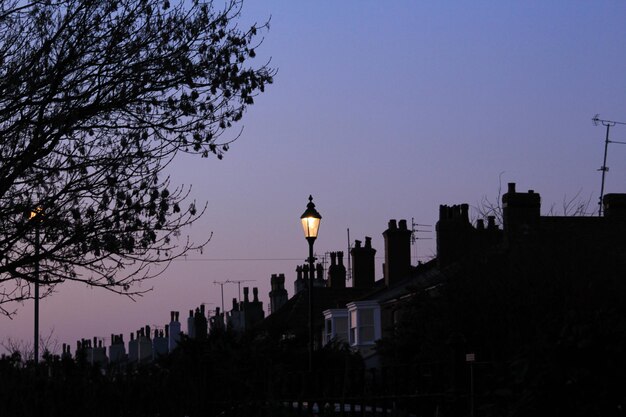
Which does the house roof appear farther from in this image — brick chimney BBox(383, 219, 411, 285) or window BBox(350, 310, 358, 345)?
brick chimney BBox(383, 219, 411, 285)

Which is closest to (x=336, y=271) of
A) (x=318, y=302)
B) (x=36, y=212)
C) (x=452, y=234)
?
(x=318, y=302)

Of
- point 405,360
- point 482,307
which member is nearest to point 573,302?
point 482,307

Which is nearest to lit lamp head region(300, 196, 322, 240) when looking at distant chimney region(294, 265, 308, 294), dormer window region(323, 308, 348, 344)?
dormer window region(323, 308, 348, 344)

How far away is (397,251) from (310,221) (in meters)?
28.2

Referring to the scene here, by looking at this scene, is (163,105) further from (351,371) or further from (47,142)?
(351,371)

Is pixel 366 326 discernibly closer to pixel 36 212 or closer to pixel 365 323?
pixel 365 323

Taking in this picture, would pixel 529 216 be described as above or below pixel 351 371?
above

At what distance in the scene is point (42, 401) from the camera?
12586mm

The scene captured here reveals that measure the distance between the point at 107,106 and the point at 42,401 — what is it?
11.5 feet

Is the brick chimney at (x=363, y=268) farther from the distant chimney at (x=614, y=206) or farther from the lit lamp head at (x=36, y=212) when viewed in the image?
the lit lamp head at (x=36, y=212)

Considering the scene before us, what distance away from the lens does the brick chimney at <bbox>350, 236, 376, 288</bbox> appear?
191 ft

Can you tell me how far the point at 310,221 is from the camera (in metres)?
22.8

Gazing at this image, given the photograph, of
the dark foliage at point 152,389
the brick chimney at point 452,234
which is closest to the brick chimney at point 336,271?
the brick chimney at point 452,234

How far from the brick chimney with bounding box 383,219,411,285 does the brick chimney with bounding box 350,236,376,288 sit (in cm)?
653
